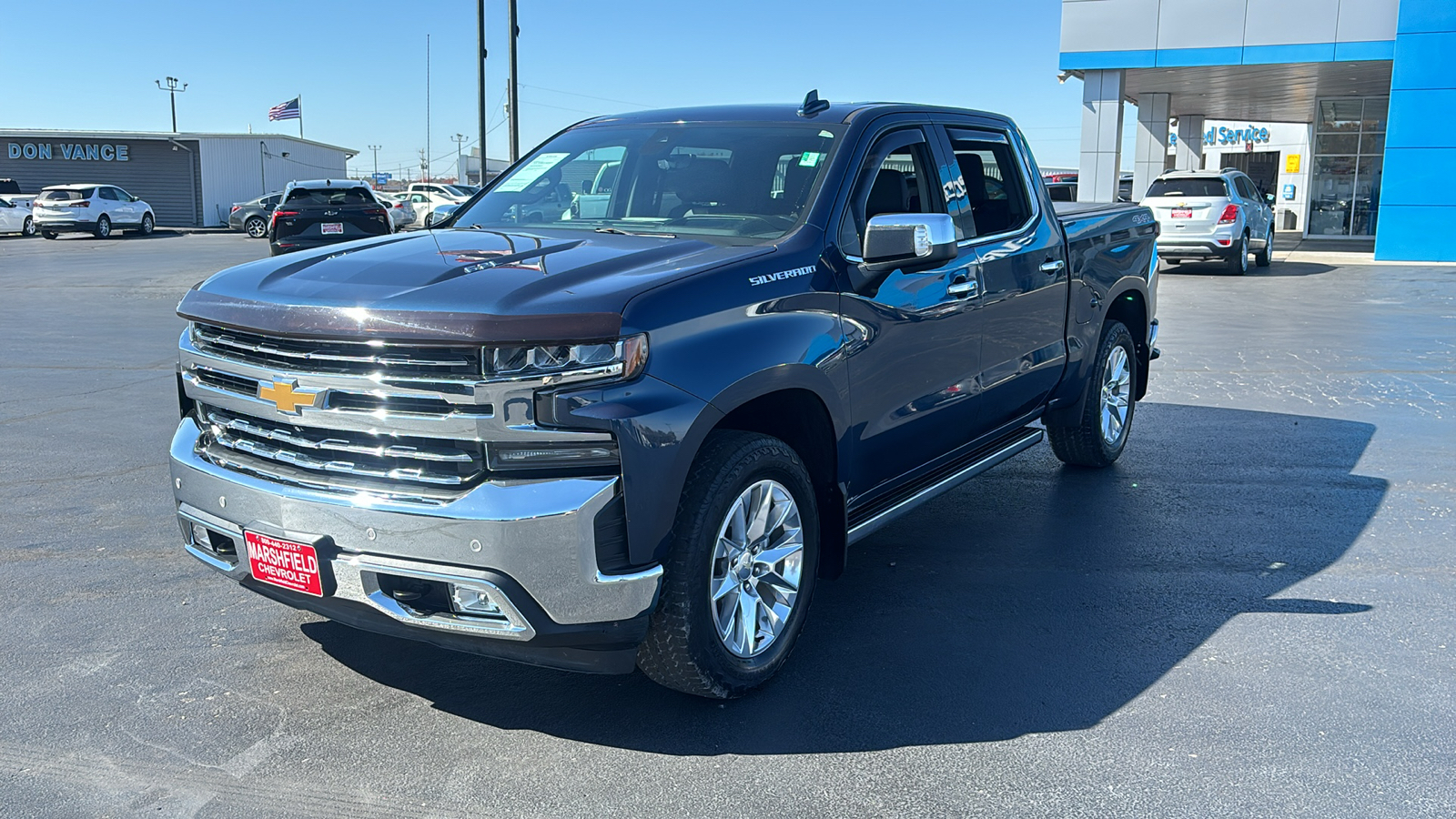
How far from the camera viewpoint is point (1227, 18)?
25.1 meters

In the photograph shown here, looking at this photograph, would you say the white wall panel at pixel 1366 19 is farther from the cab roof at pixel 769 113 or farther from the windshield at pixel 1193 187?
the cab roof at pixel 769 113

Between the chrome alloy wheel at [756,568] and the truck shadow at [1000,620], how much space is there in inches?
9.8

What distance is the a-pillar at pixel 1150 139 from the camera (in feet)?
104

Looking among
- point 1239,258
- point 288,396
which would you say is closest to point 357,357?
point 288,396

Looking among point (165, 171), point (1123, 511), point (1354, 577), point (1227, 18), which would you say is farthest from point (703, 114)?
point (165, 171)

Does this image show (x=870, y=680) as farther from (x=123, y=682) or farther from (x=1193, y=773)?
(x=123, y=682)

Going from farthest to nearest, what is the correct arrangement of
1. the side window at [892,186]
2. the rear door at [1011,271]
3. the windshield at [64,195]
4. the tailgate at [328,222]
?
the windshield at [64,195]
the tailgate at [328,222]
the rear door at [1011,271]
the side window at [892,186]

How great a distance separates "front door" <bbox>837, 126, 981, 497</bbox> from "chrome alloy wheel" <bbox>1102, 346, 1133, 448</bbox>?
6.53 ft

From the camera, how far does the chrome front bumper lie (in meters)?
3.19

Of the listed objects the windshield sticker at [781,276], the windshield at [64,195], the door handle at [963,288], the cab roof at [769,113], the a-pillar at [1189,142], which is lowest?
the door handle at [963,288]

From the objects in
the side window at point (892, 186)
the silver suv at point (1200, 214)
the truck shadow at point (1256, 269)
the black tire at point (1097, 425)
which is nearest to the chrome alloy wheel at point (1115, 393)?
the black tire at point (1097, 425)

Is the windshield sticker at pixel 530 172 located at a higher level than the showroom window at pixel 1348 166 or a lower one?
lower

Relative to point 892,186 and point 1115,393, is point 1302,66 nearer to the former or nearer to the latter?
point 1115,393

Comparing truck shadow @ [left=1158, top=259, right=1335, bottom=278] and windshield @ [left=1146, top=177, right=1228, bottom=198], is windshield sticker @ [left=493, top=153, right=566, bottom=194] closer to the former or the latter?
windshield @ [left=1146, top=177, right=1228, bottom=198]
